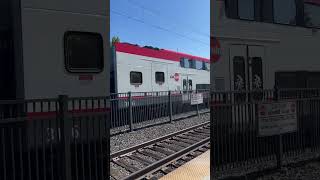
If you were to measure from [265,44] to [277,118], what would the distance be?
4.51 ft

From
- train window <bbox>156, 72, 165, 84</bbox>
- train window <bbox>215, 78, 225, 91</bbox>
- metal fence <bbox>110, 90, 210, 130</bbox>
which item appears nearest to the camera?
train window <bbox>215, 78, 225, 91</bbox>

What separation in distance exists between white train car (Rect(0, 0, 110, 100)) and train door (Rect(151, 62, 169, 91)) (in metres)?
7.94

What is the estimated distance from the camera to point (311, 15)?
8.95 meters

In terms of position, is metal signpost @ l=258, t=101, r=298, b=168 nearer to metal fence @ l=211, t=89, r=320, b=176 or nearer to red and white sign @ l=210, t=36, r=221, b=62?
metal fence @ l=211, t=89, r=320, b=176

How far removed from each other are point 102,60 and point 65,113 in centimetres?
62

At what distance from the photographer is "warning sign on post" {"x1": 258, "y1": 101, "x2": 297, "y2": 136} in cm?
758

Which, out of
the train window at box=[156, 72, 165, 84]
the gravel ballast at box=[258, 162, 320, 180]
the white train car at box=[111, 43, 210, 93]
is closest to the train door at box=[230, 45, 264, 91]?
the gravel ballast at box=[258, 162, 320, 180]

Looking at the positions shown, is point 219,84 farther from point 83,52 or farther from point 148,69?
point 148,69

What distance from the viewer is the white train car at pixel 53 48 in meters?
3.72

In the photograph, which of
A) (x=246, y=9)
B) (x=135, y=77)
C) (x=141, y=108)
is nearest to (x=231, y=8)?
(x=246, y=9)

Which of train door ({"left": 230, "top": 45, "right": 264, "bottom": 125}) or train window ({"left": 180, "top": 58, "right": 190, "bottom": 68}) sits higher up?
train window ({"left": 180, "top": 58, "right": 190, "bottom": 68})

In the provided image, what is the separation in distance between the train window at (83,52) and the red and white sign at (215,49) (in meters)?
2.78

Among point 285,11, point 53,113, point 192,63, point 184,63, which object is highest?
point 285,11

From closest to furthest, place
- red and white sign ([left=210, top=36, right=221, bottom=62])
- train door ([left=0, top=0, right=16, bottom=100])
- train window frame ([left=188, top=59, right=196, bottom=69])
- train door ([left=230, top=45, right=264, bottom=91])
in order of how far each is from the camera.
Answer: train door ([left=0, top=0, right=16, bottom=100]) → red and white sign ([left=210, top=36, right=221, bottom=62]) → train door ([left=230, top=45, right=264, bottom=91]) → train window frame ([left=188, top=59, right=196, bottom=69])
